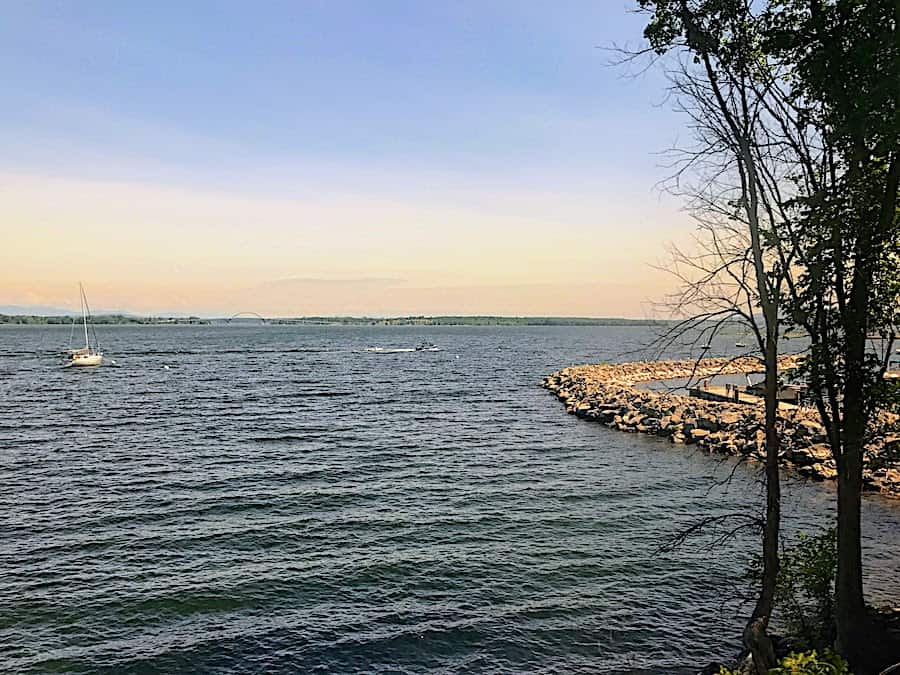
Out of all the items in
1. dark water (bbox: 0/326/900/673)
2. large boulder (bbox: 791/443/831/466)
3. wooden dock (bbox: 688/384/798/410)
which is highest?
wooden dock (bbox: 688/384/798/410)

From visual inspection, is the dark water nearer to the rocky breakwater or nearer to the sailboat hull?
the rocky breakwater

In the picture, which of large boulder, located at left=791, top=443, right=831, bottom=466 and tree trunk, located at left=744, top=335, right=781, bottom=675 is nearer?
tree trunk, located at left=744, top=335, right=781, bottom=675

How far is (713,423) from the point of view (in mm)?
34469

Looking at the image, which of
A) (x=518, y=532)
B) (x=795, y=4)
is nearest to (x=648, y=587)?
(x=518, y=532)

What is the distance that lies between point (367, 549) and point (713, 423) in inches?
861

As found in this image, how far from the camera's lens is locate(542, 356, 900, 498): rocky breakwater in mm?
23156

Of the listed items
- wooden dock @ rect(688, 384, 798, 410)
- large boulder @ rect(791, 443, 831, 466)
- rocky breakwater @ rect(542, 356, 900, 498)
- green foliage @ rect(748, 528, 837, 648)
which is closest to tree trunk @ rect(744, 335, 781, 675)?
green foliage @ rect(748, 528, 837, 648)

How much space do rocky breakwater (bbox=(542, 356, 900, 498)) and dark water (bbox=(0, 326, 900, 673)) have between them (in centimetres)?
142

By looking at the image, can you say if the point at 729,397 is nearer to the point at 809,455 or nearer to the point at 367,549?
the point at 809,455

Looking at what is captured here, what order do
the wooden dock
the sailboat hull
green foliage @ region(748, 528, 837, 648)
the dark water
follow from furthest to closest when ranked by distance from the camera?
the sailboat hull, the wooden dock, the dark water, green foliage @ region(748, 528, 837, 648)

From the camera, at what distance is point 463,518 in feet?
70.5

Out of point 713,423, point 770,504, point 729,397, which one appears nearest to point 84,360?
point 729,397

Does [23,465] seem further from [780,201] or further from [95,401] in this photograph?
[780,201]

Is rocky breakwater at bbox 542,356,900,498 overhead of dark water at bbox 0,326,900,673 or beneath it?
overhead
